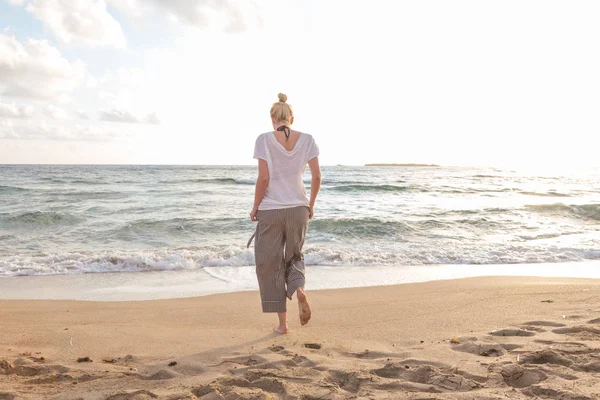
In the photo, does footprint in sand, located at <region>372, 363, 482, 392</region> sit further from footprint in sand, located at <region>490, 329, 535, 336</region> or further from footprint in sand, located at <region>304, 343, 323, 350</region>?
footprint in sand, located at <region>490, 329, 535, 336</region>

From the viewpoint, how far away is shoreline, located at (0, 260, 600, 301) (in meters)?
5.87

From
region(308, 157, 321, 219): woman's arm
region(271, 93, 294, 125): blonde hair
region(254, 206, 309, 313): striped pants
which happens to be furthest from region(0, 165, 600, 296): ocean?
region(271, 93, 294, 125): blonde hair

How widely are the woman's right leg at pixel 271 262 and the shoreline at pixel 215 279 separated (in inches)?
84.2

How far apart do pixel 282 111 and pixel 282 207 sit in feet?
2.56

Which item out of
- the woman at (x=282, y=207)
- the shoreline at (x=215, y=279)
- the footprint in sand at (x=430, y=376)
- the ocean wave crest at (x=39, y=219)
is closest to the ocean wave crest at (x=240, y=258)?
the shoreline at (x=215, y=279)

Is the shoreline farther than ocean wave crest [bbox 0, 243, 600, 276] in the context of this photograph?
No

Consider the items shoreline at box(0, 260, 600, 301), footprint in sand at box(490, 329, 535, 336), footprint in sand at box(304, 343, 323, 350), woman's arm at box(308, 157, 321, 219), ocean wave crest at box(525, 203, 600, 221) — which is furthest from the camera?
ocean wave crest at box(525, 203, 600, 221)

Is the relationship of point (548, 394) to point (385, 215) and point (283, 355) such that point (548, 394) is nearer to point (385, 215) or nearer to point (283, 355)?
point (283, 355)

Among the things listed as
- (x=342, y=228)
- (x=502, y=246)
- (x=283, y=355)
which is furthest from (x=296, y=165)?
(x=342, y=228)

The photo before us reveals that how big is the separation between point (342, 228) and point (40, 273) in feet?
23.1

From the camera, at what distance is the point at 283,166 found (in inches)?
146

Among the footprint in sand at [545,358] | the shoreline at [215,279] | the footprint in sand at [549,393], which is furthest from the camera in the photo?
the shoreline at [215,279]

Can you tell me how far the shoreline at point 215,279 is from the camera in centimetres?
587

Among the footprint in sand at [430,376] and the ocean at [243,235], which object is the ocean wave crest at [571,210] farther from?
the footprint in sand at [430,376]
